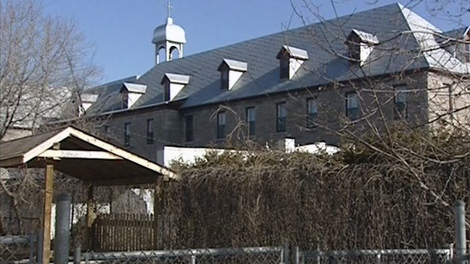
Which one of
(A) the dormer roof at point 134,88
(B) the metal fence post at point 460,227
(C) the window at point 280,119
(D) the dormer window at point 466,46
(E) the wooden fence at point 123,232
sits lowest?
(E) the wooden fence at point 123,232

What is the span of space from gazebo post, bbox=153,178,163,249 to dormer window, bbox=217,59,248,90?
22925 mm

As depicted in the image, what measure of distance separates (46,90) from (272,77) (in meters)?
14.1

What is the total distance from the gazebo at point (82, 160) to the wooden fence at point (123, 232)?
310 mm

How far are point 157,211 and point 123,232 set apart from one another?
2.02m

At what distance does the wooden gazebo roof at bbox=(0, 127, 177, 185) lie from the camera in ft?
39.8

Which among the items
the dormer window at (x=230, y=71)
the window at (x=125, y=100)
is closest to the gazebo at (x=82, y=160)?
the dormer window at (x=230, y=71)

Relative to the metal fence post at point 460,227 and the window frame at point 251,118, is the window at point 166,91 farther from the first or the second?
the metal fence post at point 460,227

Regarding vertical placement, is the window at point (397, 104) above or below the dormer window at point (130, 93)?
below

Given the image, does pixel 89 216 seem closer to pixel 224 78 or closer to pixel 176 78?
pixel 224 78

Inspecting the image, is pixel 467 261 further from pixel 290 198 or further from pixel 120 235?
pixel 120 235

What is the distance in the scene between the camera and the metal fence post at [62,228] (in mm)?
3574

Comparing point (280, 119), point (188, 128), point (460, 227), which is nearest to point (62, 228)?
point (460, 227)

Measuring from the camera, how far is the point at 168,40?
55.6 meters

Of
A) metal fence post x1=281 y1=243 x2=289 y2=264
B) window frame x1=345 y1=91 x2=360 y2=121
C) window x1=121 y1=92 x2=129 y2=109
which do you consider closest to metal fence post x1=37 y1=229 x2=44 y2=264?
metal fence post x1=281 y1=243 x2=289 y2=264
